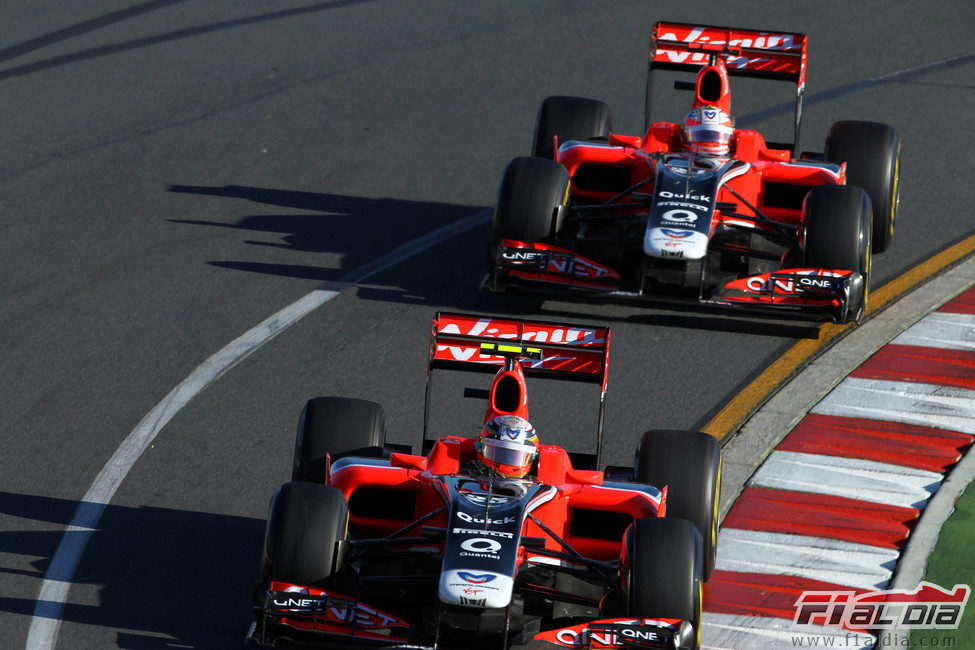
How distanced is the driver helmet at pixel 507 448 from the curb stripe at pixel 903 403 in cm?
271

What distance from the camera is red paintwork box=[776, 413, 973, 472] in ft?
29.0

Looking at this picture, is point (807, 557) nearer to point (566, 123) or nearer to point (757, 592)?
point (757, 592)

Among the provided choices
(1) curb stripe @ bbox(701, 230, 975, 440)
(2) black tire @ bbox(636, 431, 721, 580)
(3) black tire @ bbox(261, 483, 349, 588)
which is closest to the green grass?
(2) black tire @ bbox(636, 431, 721, 580)

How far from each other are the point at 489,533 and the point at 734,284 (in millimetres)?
3911

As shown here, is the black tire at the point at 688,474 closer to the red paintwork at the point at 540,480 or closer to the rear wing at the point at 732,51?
the red paintwork at the point at 540,480

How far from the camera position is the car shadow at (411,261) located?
10.7m

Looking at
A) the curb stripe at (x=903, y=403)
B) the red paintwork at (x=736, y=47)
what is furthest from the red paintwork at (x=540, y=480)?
the red paintwork at (x=736, y=47)

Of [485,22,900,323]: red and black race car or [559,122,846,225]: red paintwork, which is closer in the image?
[485,22,900,323]: red and black race car

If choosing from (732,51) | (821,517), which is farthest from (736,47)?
(821,517)

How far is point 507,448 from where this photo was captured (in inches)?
289

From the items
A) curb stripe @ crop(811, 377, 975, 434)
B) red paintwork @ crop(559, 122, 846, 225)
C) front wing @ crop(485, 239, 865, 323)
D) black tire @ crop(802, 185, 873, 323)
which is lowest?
curb stripe @ crop(811, 377, 975, 434)

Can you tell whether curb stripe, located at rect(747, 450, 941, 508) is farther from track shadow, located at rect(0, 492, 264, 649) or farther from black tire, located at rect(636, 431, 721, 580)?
track shadow, located at rect(0, 492, 264, 649)

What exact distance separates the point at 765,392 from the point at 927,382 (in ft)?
3.57

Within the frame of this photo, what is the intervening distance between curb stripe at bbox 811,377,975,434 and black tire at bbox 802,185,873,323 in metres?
0.62
